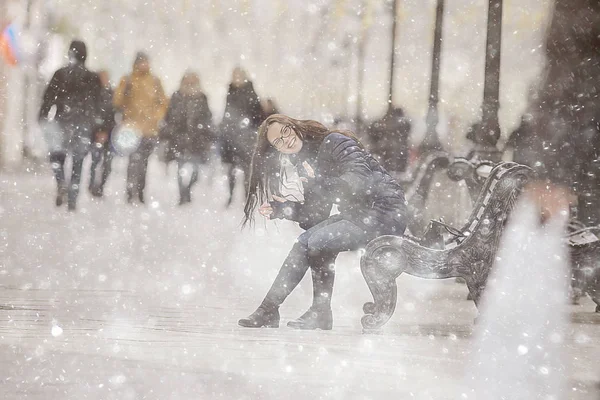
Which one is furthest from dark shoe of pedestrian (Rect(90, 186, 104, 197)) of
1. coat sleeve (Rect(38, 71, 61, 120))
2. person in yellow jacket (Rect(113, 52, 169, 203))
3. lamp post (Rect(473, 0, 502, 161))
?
lamp post (Rect(473, 0, 502, 161))

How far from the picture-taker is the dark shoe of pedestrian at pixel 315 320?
197 inches

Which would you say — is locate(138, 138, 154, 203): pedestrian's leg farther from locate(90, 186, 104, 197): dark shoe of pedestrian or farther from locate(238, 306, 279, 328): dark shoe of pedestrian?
locate(238, 306, 279, 328): dark shoe of pedestrian

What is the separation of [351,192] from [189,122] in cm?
961

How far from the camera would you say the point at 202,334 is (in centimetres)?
486

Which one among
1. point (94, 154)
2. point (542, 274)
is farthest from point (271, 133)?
point (94, 154)

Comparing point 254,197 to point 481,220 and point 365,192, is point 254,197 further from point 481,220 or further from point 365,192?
point 481,220

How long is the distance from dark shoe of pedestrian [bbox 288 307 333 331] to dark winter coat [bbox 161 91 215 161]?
9349mm

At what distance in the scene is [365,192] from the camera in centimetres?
486

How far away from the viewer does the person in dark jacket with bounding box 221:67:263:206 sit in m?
13.2

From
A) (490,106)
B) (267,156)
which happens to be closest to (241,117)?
(490,106)

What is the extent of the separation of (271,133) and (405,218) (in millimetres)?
936

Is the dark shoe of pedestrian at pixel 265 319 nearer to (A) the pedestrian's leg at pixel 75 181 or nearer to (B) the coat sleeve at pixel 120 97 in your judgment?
(A) the pedestrian's leg at pixel 75 181

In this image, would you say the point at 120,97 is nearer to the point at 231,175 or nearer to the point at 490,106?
the point at 231,175

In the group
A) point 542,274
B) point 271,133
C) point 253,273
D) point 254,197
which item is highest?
point 271,133
